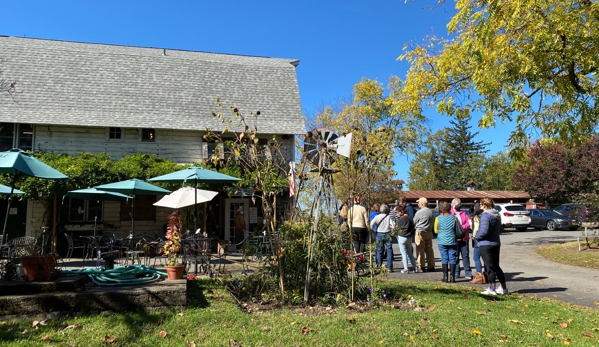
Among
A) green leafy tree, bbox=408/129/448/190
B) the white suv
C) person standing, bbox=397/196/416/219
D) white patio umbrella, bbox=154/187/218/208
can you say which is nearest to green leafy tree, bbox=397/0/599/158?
person standing, bbox=397/196/416/219

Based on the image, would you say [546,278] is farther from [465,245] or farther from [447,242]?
[447,242]

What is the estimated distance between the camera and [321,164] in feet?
21.1

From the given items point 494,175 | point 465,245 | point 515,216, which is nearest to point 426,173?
point 494,175

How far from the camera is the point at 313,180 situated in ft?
21.9

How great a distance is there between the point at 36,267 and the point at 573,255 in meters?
13.6

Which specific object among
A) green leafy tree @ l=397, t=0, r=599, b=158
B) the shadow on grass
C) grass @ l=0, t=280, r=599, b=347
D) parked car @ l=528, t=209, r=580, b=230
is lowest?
the shadow on grass

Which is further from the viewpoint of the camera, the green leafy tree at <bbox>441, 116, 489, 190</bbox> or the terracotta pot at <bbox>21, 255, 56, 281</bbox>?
the green leafy tree at <bbox>441, 116, 489, 190</bbox>

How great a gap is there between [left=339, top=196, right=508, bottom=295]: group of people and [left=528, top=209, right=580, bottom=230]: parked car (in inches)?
699

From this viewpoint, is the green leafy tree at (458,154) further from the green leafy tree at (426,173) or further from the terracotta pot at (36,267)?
the terracotta pot at (36,267)

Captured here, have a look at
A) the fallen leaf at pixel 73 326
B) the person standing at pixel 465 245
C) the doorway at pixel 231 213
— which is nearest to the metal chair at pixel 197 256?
the fallen leaf at pixel 73 326

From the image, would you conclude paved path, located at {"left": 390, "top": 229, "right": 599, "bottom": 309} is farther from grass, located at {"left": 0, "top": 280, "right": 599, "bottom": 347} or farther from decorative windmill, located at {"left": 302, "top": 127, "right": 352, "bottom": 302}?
decorative windmill, located at {"left": 302, "top": 127, "right": 352, "bottom": 302}

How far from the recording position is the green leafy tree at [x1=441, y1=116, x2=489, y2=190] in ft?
175

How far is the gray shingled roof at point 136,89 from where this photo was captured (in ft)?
53.6

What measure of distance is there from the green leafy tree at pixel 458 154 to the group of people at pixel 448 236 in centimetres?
4534
